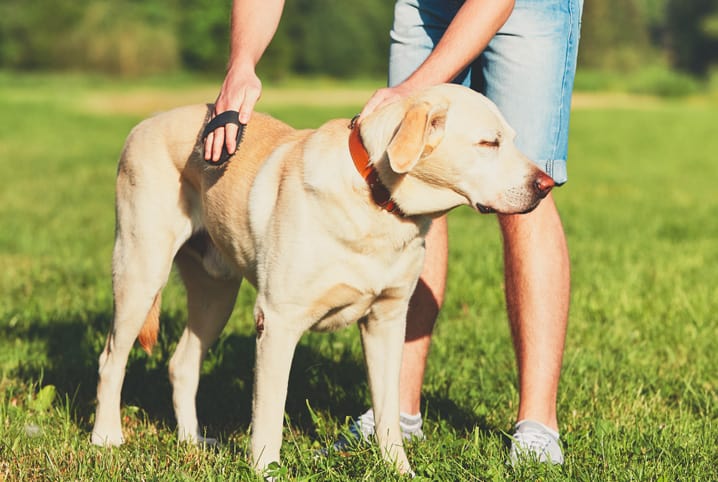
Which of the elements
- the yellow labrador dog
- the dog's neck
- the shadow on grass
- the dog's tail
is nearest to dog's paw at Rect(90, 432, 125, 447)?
the shadow on grass

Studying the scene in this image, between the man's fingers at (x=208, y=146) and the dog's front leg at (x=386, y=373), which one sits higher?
the man's fingers at (x=208, y=146)

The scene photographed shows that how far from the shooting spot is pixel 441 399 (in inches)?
162

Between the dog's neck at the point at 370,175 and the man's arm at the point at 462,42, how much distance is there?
1.04ft

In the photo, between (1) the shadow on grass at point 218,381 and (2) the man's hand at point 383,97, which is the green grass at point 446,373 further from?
(2) the man's hand at point 383,97

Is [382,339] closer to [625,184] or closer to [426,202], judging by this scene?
[426,202]

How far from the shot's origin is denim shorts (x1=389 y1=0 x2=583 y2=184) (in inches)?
136

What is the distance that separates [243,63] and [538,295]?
1.41 meters

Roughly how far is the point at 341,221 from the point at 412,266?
0.30 m

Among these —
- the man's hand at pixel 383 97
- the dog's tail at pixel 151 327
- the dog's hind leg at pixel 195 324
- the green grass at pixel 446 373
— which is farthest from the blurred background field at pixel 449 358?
the man's hand at pixel 383 97

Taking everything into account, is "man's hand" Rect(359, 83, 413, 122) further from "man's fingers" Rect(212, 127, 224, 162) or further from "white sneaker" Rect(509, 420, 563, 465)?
"white sneaker" Rect(509, 420, 563, 465)

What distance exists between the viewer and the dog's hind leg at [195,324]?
386cm

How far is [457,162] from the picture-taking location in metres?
2.93

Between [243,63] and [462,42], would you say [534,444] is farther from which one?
[243,63]

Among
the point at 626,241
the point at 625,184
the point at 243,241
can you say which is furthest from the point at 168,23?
the point at 243,241
